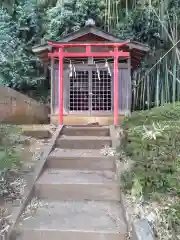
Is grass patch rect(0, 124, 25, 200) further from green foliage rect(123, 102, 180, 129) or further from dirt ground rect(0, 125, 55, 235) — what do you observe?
green foliage rect(123, 102, 180, 129)

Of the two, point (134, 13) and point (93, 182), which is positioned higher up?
point (134, 13)

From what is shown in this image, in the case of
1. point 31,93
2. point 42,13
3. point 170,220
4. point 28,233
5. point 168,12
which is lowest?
point 28,233

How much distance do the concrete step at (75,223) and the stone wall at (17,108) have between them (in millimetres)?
2972

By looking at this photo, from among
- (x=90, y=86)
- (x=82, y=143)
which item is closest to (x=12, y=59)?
(x=90, y=86)

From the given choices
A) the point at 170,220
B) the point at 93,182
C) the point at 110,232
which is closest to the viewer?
Result: the point at 170,220

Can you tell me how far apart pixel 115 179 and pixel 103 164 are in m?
0.54

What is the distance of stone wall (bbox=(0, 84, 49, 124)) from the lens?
5.80 m

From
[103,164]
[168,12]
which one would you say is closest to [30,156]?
[103,164]

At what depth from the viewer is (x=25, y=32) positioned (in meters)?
12.5

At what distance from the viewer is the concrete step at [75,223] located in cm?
273

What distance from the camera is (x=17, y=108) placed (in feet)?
22.7

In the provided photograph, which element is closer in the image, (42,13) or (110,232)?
(110,232)

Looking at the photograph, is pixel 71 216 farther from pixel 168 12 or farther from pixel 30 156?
pixel 168 12

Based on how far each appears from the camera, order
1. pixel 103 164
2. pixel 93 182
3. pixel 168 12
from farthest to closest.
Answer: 1. pixel 168 12
2. pixel 103 164
3. pixel 93 182
